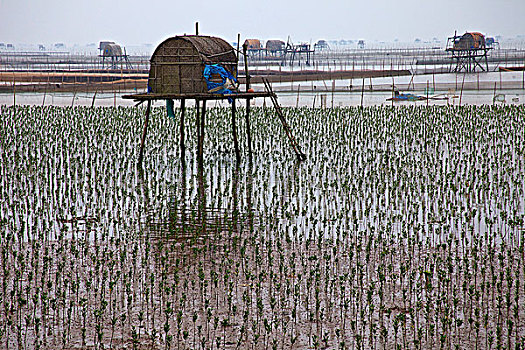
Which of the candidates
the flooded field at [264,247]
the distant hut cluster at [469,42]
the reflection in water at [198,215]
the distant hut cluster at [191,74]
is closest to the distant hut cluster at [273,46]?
the distant hut cluster at [469,42]

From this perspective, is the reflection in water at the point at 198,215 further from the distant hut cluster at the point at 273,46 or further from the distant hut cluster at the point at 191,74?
the distant hut cluster at the point at 273,46

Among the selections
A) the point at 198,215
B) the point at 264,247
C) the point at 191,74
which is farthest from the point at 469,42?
the point at 264,247

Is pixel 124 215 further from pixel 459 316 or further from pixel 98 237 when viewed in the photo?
pixel 459 316

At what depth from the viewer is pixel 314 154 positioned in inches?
649

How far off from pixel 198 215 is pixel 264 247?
2038 millimetres

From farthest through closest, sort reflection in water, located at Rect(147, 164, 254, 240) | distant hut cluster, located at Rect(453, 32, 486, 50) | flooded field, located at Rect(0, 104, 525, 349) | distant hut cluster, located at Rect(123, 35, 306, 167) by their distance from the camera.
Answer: distant hut cluster, located at Rect(453, 32, 486, 50)
distant hut cluster, located at Rect(123, 35, 306, 167)
reflection in water, located at Rect(147, 164, 254, 240)
flooded field, located at Rect(0, 104, 525, 349)

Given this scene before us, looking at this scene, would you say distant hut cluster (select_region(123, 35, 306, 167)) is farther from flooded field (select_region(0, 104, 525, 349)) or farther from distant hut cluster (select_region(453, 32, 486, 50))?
distant hut cluster (select_region(453, 32, 486, 50))

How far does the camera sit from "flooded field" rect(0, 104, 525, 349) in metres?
6.43

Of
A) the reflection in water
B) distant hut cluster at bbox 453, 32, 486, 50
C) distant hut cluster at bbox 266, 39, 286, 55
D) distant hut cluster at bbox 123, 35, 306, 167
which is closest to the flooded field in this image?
the reflection in water

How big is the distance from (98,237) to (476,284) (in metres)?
5.14

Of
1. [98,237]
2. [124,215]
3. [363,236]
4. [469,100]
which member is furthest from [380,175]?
[469,100]

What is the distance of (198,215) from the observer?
35.3 ft

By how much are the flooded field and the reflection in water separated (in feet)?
0.14

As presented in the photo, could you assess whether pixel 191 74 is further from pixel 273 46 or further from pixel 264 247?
pixel 273 46
